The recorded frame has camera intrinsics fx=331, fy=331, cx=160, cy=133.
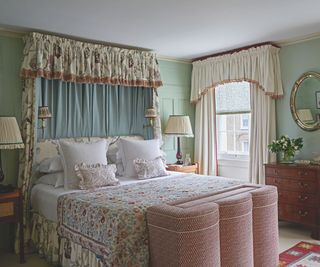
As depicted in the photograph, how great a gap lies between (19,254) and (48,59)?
2.24 metres

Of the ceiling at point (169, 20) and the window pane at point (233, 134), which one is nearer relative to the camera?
the ceiling at point (169, 20)

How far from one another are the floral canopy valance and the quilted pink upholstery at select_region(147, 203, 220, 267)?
2.31 meters

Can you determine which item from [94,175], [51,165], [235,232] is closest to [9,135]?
[51,165]

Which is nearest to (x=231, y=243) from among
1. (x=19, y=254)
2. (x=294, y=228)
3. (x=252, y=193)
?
(x=252, y=193)

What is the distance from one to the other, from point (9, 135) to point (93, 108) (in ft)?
4.37

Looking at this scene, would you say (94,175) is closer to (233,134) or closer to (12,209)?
(12,209)

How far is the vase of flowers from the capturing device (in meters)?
4.27

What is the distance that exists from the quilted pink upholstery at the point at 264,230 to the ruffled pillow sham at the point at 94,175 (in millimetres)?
1512

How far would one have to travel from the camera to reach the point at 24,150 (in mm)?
3777

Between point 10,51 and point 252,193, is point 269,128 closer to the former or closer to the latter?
point 252,193

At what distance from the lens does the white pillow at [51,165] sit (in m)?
3.71

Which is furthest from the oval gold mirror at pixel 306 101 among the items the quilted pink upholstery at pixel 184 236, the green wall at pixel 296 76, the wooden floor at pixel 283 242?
the quilted pink upholstery at pixel 184 236

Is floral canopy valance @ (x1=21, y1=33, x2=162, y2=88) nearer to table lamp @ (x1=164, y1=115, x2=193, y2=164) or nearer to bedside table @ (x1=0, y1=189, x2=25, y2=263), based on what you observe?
table lamp @ (x1=164, y1=115, x2=193, y2=164)

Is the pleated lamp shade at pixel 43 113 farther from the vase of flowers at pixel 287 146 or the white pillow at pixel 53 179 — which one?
the vase of flowers at pixel 287 146
